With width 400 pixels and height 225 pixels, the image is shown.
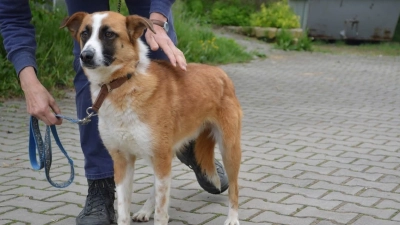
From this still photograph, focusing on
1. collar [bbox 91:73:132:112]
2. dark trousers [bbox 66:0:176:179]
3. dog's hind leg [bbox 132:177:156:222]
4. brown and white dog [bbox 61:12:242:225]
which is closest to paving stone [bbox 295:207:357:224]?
brown and white dog [bbox 61:12:242:225]

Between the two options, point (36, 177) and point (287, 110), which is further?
point (287, 110)

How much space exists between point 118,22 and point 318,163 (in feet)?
9.82

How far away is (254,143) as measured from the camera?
6.85 m

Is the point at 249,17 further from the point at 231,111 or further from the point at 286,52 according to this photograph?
the point at 231,111

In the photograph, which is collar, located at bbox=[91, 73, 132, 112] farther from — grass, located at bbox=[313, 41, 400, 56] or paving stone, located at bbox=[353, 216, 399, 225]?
grass, located at bbox=[313, 41, 400, 56]

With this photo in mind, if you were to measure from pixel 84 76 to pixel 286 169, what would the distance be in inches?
86.6

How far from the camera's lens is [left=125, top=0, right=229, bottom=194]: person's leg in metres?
4.39

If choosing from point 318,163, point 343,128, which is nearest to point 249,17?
point 343,128

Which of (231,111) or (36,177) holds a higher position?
(231,111)

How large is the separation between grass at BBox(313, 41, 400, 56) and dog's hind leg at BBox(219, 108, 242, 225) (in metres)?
13.6

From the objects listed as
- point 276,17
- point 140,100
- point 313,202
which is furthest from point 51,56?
point 276,17

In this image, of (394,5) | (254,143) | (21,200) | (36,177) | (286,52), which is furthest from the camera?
(394,5)

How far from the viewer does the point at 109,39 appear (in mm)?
3504

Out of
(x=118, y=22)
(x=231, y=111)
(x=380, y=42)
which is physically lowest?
(x=380, y=42)
